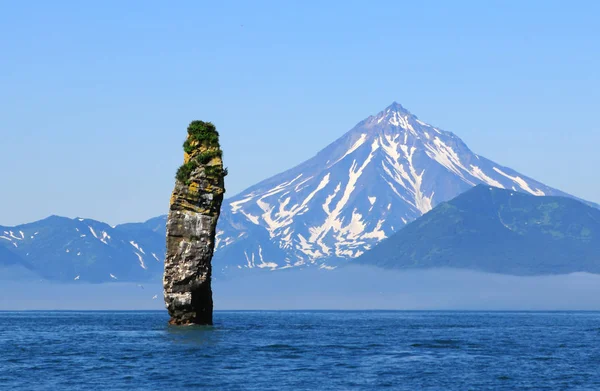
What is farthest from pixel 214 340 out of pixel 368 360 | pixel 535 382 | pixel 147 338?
pixel 535 382

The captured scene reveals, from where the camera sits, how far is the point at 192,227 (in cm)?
13162

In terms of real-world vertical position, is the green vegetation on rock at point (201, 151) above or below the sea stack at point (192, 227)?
above

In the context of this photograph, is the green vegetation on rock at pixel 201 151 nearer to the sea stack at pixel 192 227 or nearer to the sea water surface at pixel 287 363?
the sea stack at pixel 192 227

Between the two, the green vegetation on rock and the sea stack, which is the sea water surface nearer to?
the sea stack

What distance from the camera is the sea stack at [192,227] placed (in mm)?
131625

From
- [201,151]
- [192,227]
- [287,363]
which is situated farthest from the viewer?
[201,151]

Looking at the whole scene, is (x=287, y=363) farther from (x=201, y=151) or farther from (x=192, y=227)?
(x=201, y=151)

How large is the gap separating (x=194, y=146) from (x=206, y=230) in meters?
10.4

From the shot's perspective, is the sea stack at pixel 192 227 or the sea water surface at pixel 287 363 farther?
the sea stack at pixel 192 227

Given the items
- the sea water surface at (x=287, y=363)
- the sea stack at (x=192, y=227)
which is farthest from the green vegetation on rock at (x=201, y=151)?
the sea water surface at (x=287, y=363)

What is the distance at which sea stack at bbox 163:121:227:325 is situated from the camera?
131625mm

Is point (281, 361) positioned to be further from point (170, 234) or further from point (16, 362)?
point (170, 234)

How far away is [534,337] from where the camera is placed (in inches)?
5817

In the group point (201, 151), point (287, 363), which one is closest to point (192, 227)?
point (201, 151)
